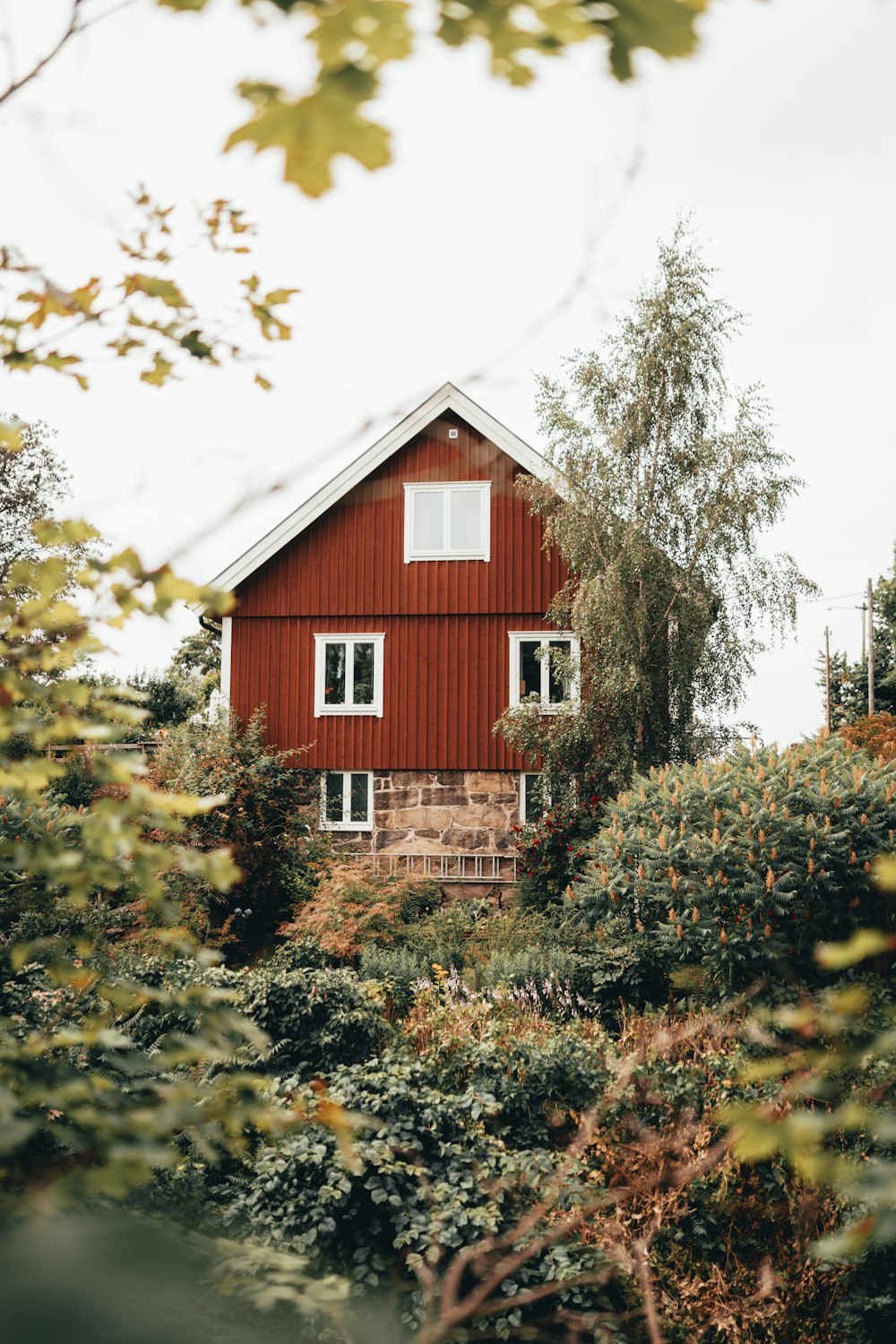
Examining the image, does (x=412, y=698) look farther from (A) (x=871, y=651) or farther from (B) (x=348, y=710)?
(A) (x=871, y=651)

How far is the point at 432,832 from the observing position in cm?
1518

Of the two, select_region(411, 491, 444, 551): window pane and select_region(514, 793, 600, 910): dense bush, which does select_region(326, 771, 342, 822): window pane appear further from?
select_region(411, 491, 444, 551): window pane

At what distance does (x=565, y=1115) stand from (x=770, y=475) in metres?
9.86

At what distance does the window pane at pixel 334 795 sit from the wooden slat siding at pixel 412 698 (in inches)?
9.7

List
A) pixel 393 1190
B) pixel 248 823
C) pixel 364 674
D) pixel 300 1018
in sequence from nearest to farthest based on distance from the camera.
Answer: pixel 393 1190 < pixel 300 1018 < pixel 248 823 < pixel 364 674

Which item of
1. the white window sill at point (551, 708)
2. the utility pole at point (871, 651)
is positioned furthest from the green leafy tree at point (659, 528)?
the utility pole at point (871, 651)

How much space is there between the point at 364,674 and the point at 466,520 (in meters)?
3.01

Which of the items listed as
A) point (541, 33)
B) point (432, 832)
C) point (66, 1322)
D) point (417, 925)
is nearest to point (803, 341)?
point (541, 33)

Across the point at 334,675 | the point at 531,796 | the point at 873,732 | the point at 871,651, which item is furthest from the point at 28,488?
the point at 871,651

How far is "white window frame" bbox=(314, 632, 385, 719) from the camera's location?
15.8 m

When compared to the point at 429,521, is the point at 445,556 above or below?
below

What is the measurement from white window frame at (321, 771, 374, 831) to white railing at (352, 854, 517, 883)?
54 centimetres

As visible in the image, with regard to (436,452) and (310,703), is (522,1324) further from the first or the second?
(436,452)

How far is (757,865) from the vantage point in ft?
25.9
